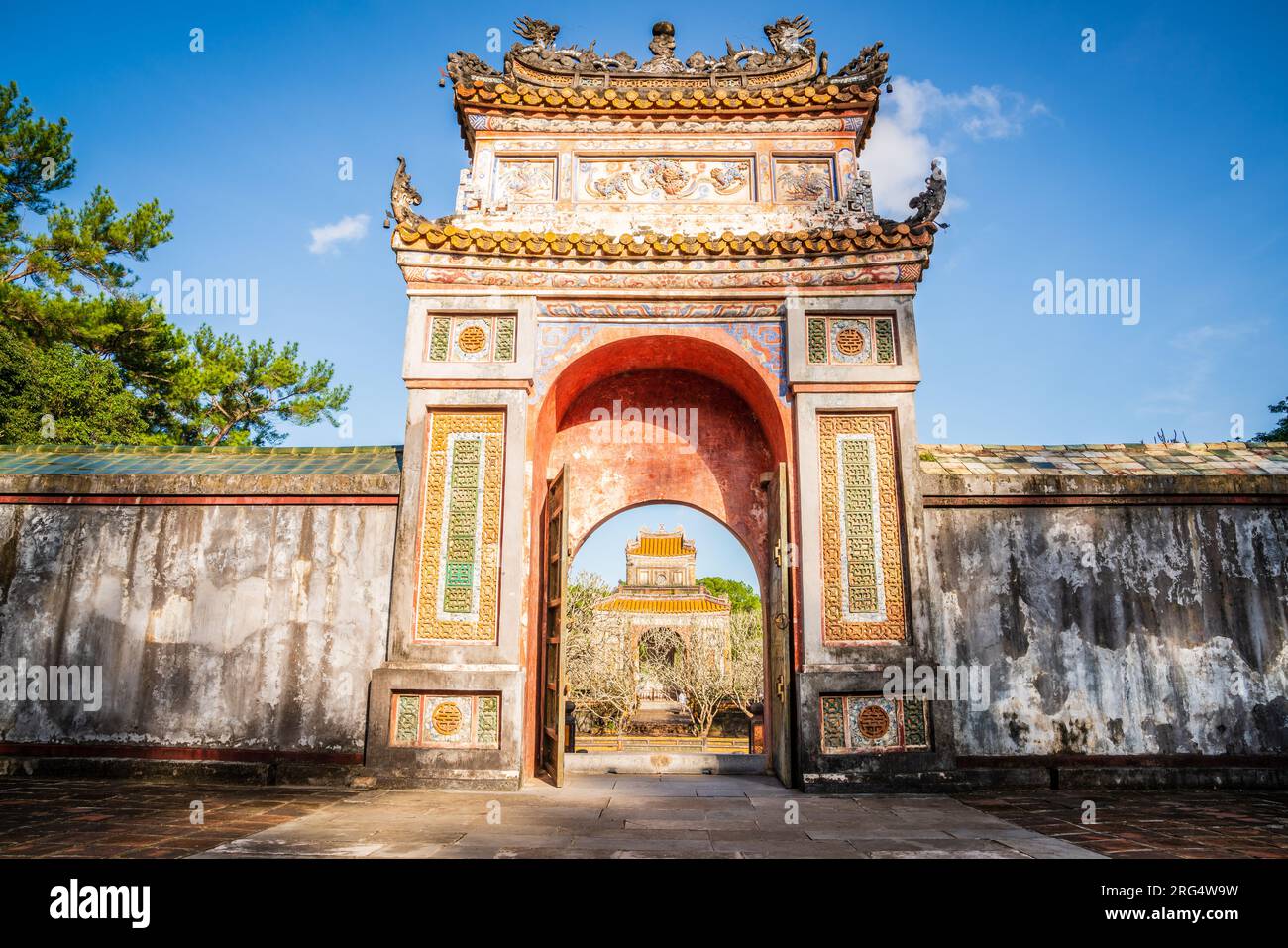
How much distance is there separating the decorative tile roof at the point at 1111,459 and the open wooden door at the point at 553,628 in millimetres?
3785

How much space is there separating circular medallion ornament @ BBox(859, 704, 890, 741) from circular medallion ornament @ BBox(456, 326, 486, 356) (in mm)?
5006

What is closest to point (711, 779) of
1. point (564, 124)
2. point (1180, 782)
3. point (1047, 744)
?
point (1047, 744)

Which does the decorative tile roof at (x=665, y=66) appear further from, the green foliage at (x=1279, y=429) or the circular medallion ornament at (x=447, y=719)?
the green foliage at (x=1279, y=429)

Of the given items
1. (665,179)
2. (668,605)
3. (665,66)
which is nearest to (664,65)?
(665,66)

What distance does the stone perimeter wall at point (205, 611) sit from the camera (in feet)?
23.6

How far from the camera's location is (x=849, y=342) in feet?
25.5

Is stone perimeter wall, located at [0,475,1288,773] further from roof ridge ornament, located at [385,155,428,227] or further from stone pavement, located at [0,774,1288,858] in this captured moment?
roof ridge ornament, located at [385,155,428,227]

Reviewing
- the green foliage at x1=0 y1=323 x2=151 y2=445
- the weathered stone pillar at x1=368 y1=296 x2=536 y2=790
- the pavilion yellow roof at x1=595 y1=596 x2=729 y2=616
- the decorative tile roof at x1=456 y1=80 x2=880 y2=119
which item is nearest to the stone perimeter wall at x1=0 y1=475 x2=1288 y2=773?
the weathered stone pillar at x1=368 y1=296 x2=536 y2=790

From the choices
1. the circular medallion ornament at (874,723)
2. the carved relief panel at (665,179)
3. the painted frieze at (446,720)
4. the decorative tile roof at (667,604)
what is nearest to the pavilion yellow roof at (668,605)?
the decorative tile roof at (667,604)

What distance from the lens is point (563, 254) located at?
7.87 metres

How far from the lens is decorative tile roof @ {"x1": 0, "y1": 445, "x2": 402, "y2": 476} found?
8203 millimetres

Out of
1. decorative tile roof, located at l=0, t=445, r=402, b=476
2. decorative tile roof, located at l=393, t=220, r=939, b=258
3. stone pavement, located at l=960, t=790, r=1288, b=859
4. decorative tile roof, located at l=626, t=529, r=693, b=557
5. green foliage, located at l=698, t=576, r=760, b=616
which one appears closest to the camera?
stone pavement, located at l=960, t=790, r=1288, b=859

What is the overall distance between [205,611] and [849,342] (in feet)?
22.2
